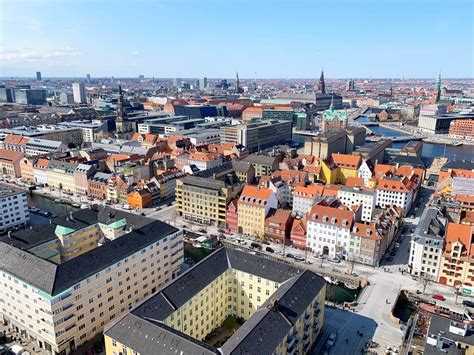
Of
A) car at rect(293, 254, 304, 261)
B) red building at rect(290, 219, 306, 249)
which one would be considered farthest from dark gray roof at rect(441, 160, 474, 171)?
car at rect(293, 254, 304, 261)

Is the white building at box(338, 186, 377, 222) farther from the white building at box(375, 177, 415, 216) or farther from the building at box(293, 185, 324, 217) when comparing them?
the white building at box(375, 177, 415, 216)

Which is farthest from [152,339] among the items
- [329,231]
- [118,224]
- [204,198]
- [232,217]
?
[204,198]

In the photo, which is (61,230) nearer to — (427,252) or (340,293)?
(340,293)

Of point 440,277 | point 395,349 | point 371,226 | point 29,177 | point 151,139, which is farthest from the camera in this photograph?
point 151,139

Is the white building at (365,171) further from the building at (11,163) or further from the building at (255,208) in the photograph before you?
the building at (11,163)

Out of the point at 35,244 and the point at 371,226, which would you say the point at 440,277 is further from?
the point at 35,244

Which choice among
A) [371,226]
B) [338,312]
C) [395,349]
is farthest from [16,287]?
[371,226]
